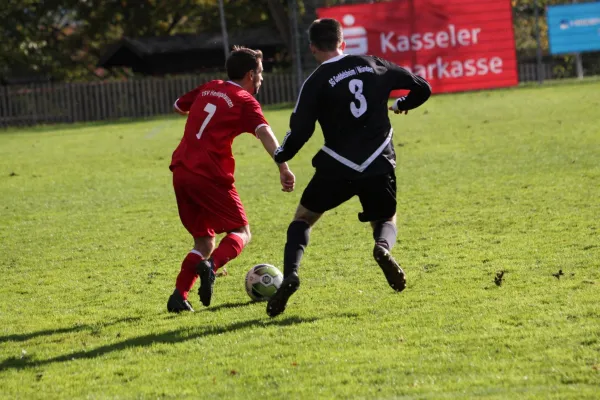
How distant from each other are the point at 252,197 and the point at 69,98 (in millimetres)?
23282

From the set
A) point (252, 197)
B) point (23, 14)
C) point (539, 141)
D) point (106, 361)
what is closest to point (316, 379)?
point (106, 361)

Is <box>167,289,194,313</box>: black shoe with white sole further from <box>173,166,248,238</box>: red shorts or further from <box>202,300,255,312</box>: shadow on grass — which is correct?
<box>173,166,248,238</box>: red shorts

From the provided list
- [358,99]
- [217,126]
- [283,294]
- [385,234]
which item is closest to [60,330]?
[283,294]

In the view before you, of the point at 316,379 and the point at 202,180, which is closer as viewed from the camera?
the point at 316,379

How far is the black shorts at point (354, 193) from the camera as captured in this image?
6145mm

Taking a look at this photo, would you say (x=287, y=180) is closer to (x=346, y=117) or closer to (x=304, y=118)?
(x=304, y=118)

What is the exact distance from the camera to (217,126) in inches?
250

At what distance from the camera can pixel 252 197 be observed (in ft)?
40.9

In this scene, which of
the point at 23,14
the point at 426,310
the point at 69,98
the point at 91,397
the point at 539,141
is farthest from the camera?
the point at 23,14

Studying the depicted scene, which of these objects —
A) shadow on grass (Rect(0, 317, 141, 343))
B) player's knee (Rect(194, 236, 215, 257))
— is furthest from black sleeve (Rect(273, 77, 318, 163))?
shadow on grass (Rect(0, 317, 141, 343))

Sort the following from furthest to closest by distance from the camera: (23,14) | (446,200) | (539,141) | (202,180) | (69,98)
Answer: (23,14)
(69,98)
(539,141)
(446,200)
(202,180)

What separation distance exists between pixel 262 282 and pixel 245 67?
142cm

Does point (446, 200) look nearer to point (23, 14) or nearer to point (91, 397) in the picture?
point (91, 397)

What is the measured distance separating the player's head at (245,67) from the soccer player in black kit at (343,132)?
0.46 m
